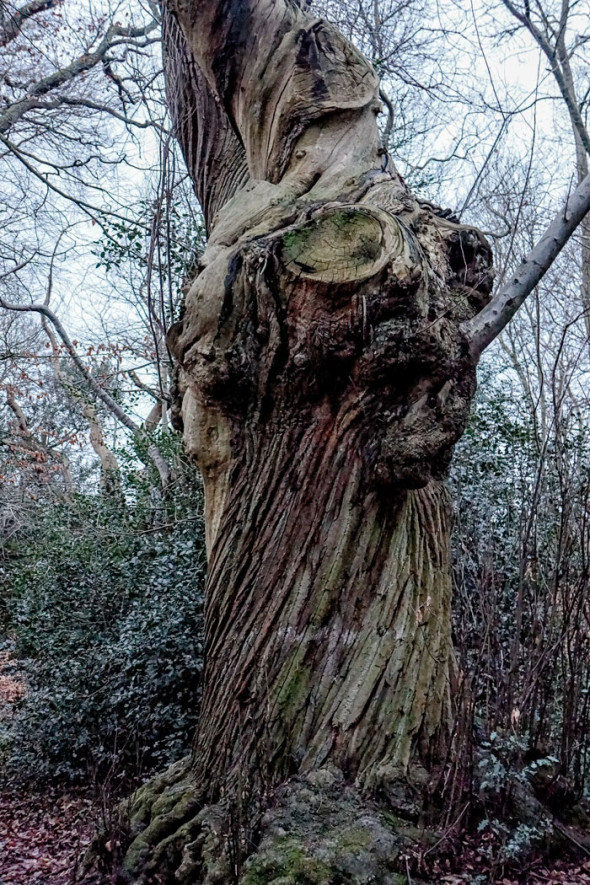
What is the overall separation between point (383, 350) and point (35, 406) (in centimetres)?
1318

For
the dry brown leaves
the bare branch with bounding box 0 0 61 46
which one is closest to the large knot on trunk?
the dry brown leaves

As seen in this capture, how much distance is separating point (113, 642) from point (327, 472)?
3446mm

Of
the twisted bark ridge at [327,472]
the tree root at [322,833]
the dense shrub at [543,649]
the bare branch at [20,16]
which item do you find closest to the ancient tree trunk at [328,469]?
the twisted bark ridge at [327,472]

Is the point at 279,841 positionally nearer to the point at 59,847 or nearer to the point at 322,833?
the point at 322,833

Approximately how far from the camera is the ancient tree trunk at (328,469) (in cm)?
280

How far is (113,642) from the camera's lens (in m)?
5.55

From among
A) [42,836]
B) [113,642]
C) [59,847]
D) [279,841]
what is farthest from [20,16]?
[279,841]

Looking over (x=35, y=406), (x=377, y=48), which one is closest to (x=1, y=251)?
(x=35, y=406)

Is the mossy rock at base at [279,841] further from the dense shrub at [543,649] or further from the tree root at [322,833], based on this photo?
the dense shrub at [543,649]

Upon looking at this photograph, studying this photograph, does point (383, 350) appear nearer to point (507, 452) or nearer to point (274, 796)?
point (274, 796)

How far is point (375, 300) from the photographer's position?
2.79 m

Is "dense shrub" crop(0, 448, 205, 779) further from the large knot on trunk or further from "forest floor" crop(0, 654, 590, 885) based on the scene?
the large knot on trunk

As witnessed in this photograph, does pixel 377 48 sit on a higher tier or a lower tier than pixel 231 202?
higher

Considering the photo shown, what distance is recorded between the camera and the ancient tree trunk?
9.18 feet
